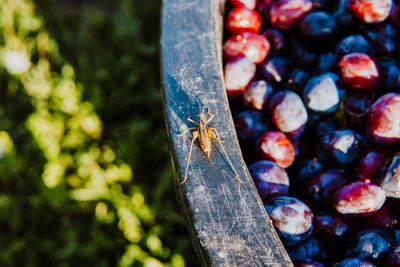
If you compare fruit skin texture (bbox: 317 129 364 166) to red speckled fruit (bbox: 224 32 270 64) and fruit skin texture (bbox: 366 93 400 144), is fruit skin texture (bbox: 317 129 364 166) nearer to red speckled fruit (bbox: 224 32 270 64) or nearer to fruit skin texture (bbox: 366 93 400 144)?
fruit skin texture (bbox: 366 93 400 144)

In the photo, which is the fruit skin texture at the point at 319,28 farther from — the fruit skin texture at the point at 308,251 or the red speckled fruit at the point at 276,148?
the fruit skin texture at the point at 308,251

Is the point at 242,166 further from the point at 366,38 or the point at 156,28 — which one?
the point at 156,28

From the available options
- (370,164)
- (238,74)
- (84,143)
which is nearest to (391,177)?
(370,164)

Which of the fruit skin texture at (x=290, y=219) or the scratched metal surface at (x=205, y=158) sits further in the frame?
the fruit skin texture at (x=290, y=219)

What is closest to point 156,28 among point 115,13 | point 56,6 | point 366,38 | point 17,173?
point 115,13

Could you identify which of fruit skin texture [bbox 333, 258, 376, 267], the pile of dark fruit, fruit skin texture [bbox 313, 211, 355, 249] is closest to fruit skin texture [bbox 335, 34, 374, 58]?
the pile of dark fruit

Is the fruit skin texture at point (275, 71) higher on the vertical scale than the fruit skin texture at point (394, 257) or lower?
higher

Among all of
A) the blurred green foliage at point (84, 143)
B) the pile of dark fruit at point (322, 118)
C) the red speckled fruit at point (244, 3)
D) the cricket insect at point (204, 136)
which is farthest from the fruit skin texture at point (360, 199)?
the blurred green foliage at point (84, 143)
